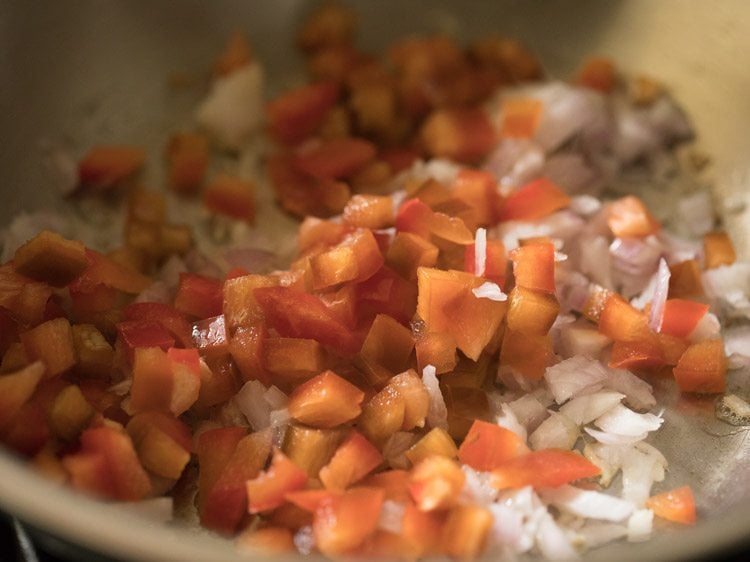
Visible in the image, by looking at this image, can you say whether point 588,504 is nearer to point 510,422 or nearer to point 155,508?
point 510,422

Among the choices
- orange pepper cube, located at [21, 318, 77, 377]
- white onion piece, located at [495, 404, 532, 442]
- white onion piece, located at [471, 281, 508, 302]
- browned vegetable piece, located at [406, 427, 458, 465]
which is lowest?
white onion piece, located at [495, 404, 532, 442]

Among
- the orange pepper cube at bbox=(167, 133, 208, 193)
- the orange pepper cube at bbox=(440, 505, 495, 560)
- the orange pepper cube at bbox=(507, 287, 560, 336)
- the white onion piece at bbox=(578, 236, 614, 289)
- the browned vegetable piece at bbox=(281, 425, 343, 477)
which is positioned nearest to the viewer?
the orange pepper cube at bbox=(440, 505, 495, 560)

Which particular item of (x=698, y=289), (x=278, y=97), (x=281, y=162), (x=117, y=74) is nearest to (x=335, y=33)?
(x=278, y=97)

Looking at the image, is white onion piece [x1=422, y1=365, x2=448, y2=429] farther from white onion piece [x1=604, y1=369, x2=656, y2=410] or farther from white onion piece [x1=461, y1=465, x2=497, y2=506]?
white onion piece [x1=604, y1=369, x2=656, y2=410]

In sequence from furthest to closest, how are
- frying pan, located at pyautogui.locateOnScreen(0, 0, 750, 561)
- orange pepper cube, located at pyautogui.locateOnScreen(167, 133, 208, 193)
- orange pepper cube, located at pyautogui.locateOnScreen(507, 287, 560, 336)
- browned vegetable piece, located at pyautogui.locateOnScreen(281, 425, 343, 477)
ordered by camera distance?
orange pepper cube, located at pyautogui.locateOnScreen(167, 133, 208, 193) → frying pan, located at pyautogui.locateOnScreen(0, 0, 750, 561) → orange pepper cube, located at pyautogui.locateOnScreen(507, 287, 560, 336) → browned vegetable piece, located at pyautogui.locateOnScreen(281, 425, 343, 477)

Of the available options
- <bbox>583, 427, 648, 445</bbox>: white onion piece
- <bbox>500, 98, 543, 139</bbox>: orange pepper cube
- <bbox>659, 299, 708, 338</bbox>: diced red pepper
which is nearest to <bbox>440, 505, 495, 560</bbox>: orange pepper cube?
<bbox>583, 427, 648, 445</bbox>: white onion piece

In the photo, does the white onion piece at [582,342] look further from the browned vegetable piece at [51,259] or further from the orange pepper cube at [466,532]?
the browned vegetable piece at [51,259]

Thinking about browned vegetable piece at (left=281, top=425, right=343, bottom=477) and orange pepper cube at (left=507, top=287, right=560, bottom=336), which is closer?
browned vegetable piece at (left=281, top=425, right=343, bottom=477)

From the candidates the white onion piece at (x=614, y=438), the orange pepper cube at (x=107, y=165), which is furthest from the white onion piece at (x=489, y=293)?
the orange pepper cube at (x=107, y=165)
